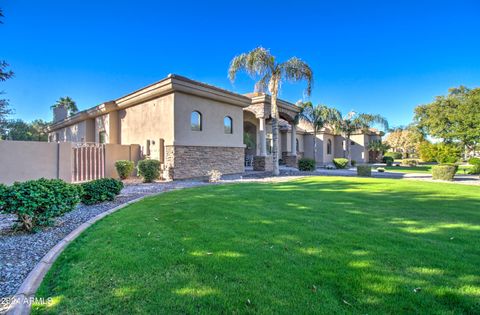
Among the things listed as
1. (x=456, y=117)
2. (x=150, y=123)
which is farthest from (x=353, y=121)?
(x=150, y=123)

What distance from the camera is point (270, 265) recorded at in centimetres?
308

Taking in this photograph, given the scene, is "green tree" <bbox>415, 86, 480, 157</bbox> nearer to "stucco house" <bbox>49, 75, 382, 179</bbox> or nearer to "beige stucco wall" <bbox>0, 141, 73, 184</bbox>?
"stucco house" <bbox>49, 75, 382, 179</bbox>

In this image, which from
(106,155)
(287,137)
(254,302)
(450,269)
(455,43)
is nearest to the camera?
(254,302)

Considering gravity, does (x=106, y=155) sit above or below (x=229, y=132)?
below

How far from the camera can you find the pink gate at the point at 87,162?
12.2 meters

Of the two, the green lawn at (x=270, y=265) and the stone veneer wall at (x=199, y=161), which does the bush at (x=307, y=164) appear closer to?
A: the stone veneer wall at (x=199, y=161)

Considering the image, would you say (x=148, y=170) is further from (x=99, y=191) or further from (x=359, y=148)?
(x=359, y=148)

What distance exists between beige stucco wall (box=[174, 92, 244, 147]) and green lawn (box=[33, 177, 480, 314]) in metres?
8.17

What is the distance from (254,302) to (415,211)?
575 centimetres

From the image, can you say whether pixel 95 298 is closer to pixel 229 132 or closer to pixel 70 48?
pixel 229 132

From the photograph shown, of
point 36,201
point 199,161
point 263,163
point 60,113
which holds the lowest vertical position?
point 36,201

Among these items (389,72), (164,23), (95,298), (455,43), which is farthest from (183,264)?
(389,72)

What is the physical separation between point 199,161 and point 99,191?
720cm

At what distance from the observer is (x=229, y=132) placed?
640 inches
